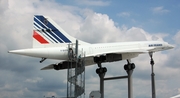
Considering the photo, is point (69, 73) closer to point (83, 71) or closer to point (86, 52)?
point (83, 71)

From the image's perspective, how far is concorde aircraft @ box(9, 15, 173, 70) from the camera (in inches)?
1241

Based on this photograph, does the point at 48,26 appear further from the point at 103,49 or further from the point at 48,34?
the point at 103,49

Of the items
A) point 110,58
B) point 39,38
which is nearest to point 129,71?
point 110,58

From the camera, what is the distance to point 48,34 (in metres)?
33.4

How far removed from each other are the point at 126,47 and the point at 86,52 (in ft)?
16.8

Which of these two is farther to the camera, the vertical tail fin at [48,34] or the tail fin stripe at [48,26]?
the tail fin stripe at [48,26]

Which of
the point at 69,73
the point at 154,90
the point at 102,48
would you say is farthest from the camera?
the point at 102,48

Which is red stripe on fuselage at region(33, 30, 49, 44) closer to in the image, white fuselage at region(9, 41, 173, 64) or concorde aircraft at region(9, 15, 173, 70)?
concorde aircraft at region(9, 15, 173, 70)

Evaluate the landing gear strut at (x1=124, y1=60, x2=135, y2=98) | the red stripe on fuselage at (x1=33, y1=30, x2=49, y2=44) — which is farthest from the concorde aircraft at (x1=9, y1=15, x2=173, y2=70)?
the landing gear strut at (x1=124, y1=60, x2=135, y2=98)

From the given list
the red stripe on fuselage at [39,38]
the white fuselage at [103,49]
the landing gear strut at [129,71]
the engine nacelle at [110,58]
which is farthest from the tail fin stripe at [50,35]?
the landing gear strut at [129,71]

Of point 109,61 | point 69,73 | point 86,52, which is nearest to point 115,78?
point 109,61

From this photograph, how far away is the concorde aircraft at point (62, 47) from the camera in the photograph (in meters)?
31.5

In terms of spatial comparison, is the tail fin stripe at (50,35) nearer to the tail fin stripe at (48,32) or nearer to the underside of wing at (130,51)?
the tail fin stripe at (48,32)

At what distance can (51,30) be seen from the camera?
3372 cm
